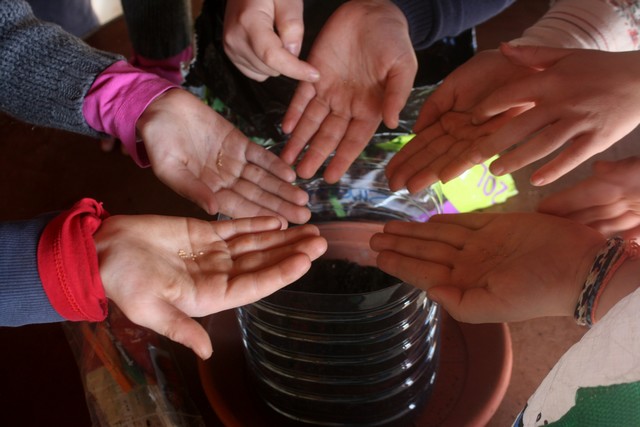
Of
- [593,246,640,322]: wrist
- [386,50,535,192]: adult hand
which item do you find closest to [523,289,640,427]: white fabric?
[593,246,640,322]: wrist

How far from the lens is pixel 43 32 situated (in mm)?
801

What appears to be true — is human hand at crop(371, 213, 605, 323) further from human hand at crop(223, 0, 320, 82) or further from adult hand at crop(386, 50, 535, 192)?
human hand at crop(223, 0, 320, 82)

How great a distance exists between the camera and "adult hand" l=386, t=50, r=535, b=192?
0.75m

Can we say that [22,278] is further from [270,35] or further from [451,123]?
[451,123]

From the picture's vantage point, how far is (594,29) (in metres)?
0.87

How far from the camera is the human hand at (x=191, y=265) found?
0.54 metres

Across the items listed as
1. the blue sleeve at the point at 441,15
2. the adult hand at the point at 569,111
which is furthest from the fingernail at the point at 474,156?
the blue sleeve at the point at 441,15

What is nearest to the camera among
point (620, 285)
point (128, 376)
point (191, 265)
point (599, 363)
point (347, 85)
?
point (599, 363)

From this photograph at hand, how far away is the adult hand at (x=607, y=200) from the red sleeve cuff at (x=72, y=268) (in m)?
0.52

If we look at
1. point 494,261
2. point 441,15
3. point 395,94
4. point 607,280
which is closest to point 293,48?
point 395,94

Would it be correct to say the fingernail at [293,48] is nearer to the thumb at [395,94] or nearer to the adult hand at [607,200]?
the thumb at [395,94]

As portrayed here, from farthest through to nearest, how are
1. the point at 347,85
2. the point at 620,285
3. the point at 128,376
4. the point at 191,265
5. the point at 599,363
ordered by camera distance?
the point at 347,85 < the point at 128,376 < the point at 191,265 < the point at 620,285 < the point at 599,363

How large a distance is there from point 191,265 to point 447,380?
40 centimetres

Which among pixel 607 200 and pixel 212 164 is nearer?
pixel 607 200
